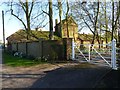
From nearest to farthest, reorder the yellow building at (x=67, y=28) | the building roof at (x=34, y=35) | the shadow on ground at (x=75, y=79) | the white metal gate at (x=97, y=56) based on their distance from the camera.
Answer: the shadow on ground at (x=75, y=79), the white metal gate at (x=97, y=56), the building roof at (x=34, y=35), the yellow building at (x=67, y=28)

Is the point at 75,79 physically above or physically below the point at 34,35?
below

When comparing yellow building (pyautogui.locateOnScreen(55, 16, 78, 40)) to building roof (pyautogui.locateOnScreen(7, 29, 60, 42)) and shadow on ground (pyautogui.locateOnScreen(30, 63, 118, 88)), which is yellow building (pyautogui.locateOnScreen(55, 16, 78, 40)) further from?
shadow on ground (pyautogui.locateOnScreen(30, 63, 118, 88))

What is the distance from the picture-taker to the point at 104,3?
32.6m

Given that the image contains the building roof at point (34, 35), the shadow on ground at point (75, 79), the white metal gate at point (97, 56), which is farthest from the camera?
the building roof at point (34, 35)

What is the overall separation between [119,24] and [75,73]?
24.1m

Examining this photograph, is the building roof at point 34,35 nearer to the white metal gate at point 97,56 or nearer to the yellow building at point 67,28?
the yellow building at point 67,28

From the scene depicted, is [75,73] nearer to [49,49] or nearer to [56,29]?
[49,49]

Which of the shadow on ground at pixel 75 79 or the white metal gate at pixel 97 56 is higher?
the white metal gate at pixel 97 56

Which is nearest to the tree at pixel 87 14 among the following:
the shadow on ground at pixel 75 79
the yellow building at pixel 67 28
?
the yellow building at pixel 67 28

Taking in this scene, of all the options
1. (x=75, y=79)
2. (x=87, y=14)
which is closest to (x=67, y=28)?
(x=87, y=14)

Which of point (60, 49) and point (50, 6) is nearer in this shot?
point (60, 49)

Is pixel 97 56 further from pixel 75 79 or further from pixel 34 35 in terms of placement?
pixel 34 35

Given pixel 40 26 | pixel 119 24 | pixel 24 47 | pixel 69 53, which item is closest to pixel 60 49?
pixel 69 53

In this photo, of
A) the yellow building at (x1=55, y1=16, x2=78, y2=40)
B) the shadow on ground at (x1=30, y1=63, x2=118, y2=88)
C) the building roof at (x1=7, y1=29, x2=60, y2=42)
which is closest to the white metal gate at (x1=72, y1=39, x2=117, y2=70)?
the shadow on ground at (x1=30, y1=63, x2=118, y2=88)
